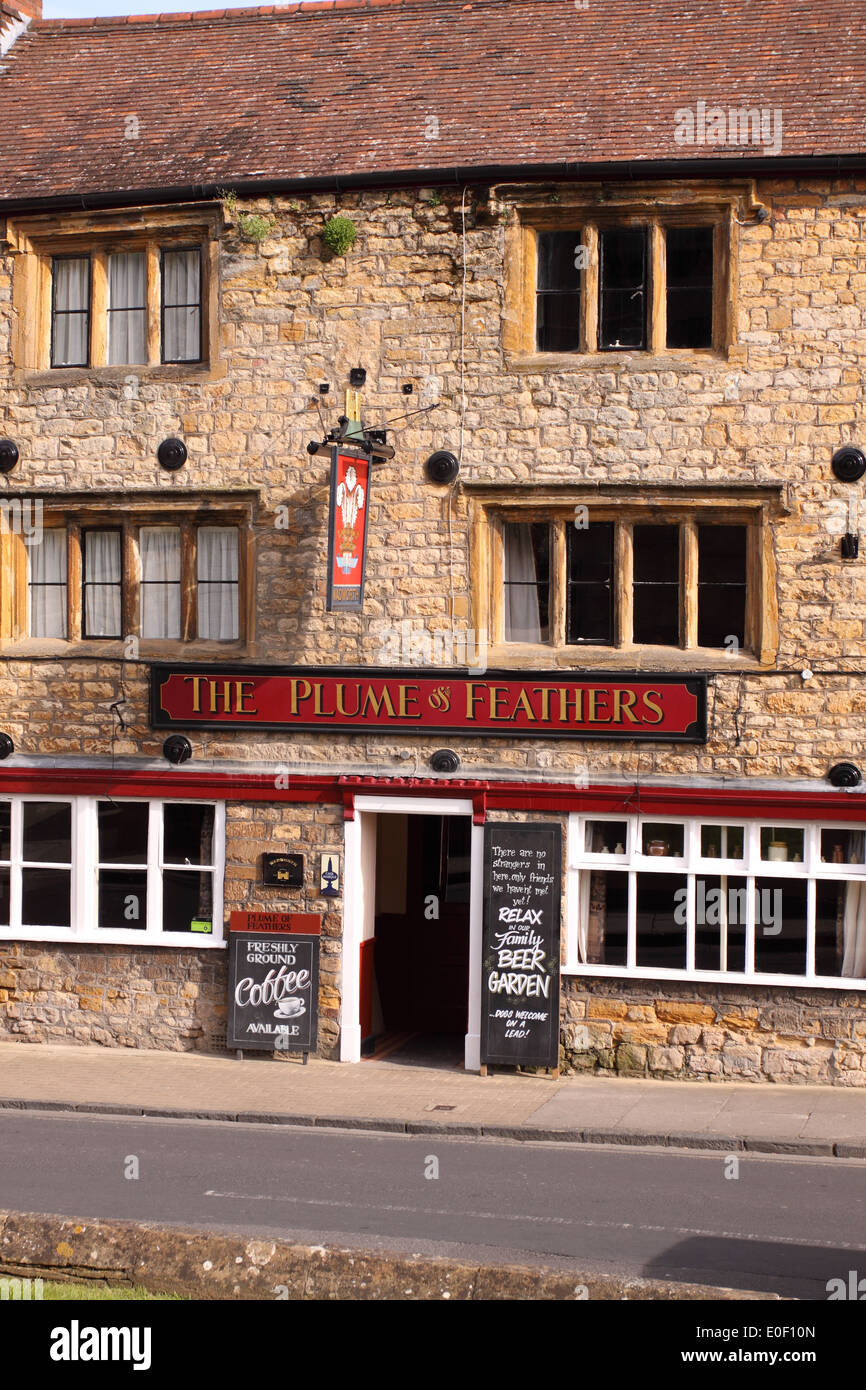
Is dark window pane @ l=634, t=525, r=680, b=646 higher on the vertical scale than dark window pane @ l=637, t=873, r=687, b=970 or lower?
higher

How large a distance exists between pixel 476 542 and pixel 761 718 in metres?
3.24

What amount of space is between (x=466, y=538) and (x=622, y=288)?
2.88 metres

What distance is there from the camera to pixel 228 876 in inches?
628

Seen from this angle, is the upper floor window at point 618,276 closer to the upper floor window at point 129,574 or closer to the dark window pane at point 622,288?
the dark window pane at point 622,288

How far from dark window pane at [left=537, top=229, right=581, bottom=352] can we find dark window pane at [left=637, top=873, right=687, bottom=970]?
5309mm

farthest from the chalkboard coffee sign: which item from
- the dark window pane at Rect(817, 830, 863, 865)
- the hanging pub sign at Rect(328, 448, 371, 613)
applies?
the dark window pane at Rect(817, 830, 863, 865)

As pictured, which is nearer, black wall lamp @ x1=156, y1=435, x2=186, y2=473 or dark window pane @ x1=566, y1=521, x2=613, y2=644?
dark window pane @ x1=566, y1=521, x2=613, y2=644

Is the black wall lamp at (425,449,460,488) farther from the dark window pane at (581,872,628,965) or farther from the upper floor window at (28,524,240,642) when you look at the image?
the dark window pane at (581,872,628,965)

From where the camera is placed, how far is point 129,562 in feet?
53.7

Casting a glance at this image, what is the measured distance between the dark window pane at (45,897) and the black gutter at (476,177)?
6998mm

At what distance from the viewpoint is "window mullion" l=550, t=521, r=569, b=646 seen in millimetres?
15359

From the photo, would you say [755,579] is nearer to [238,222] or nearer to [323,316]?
[323,316]

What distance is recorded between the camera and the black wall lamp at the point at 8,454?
54.0 ft

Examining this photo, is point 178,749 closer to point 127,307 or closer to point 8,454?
point 8,454
